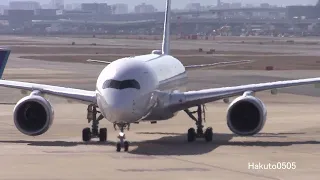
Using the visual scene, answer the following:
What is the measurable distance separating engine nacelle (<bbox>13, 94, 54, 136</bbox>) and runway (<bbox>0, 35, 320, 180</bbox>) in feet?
1.68

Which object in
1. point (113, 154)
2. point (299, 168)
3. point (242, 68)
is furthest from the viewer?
point (242, 68)

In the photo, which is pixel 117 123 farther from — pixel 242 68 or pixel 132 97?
pixel 242 68

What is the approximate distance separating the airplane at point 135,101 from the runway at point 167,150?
0.62 meters

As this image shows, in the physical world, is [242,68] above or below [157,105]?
below

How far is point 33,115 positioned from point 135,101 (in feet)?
16.4

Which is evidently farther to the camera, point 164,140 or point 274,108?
point 274,108

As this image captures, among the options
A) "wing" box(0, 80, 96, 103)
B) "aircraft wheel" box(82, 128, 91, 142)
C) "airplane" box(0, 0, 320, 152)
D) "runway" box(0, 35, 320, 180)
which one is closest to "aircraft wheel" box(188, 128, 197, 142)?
"airplane" box(0, 0, 320, 152)

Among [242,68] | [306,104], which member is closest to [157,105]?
[306,104]

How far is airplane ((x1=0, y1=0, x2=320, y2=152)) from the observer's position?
31891 mm

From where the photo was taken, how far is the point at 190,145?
113ft

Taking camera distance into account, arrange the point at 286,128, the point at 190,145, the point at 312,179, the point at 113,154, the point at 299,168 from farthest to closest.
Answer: the point at 286,128 < the point at 190,145 < the point at 113,154 < the point at 299,168 < the point at 312,179

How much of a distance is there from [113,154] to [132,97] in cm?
225

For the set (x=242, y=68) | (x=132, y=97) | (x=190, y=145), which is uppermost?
(x=132, y=97)

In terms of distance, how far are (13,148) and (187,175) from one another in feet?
28.2
